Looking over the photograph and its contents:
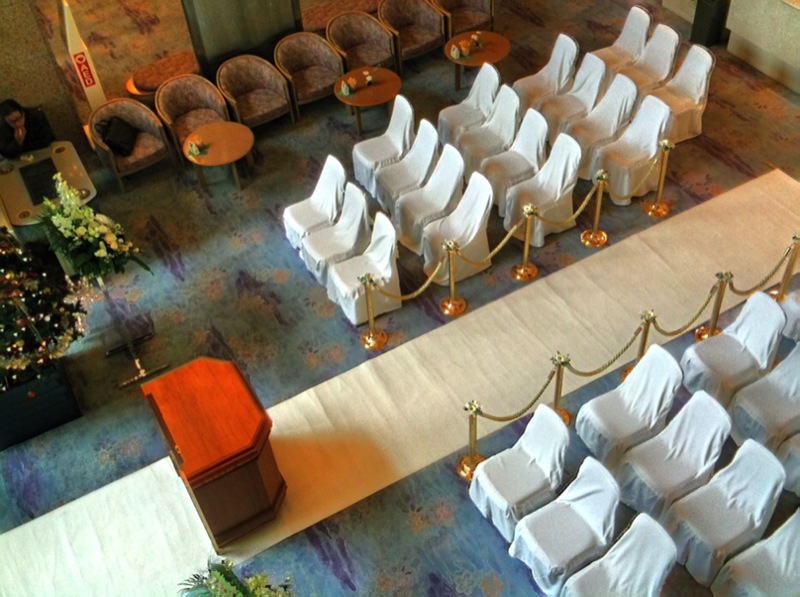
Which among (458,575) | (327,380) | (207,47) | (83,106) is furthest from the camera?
(83,106)

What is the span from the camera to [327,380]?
22.5 feet

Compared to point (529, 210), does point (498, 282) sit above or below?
below

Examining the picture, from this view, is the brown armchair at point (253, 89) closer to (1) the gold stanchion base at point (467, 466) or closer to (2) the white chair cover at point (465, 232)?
(2) the white chair cover at point (465, 232)

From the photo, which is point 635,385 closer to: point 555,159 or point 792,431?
point 792,431

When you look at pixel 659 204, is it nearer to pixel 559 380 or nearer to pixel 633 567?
pixel 559 380

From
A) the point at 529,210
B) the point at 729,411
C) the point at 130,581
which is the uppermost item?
the point at 529,210

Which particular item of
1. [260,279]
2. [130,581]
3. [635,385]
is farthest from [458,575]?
[260,279]

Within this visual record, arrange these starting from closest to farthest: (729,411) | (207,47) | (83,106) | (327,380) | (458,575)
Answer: (458,575) < (729,411) < (327,380) < (207,47) < (83,106)

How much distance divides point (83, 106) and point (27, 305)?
16.2 feet

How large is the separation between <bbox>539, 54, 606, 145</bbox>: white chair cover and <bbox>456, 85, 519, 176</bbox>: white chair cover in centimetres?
49

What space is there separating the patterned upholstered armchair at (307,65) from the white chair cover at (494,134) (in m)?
1.87

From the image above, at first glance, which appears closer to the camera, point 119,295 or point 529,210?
point 529,210

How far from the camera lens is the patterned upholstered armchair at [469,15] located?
32.8 feet

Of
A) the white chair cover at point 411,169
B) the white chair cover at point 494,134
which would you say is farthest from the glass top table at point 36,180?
the white chair cover at point 494,134
